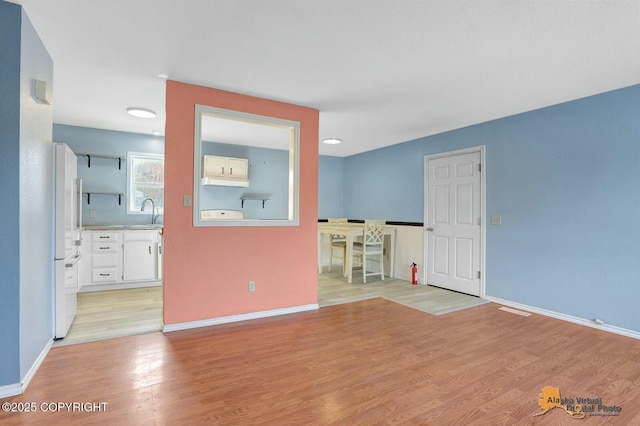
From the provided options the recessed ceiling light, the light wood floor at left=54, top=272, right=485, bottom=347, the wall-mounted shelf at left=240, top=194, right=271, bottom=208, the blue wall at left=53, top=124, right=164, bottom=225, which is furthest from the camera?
the wall-mounted shelf at left=240, top=194, right=271, bottom=208

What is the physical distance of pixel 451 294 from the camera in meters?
4.39

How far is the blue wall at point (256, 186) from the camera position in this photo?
5.54m

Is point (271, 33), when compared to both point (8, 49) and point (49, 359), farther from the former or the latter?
point (49, 359)

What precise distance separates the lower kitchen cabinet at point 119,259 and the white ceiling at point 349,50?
176cm

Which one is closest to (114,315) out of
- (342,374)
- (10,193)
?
(10,193)

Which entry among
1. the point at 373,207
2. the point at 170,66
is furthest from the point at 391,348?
the point at 373,207

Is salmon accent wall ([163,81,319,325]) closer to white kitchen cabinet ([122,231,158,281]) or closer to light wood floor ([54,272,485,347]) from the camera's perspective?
light wood floor ([54,272,485,347])

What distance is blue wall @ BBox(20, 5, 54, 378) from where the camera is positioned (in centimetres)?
198

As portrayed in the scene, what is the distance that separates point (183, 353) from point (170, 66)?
7.80ft

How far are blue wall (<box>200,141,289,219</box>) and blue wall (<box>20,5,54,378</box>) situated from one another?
2.98 metres

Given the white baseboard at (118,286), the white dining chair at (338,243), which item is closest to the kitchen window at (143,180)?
the white baseboard at (118,286)

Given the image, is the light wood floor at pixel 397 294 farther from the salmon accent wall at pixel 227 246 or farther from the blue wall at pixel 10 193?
the blue wall at pixel 10 193

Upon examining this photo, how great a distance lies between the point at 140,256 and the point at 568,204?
5.43 metres

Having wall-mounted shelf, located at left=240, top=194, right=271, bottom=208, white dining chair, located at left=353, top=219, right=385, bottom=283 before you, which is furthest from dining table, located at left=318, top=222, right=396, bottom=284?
wall-mounted shelf, located at left=240, top=194, right=271, bottom=208
